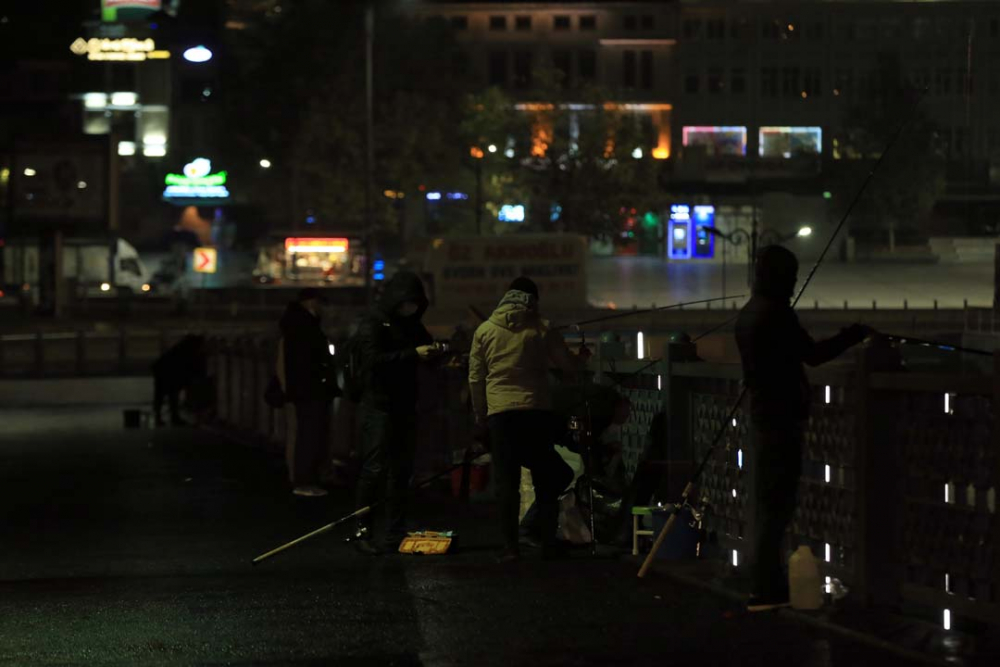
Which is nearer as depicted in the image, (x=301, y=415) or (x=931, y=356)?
(x=301, y=415)

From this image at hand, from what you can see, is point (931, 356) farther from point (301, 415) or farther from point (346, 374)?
point (346, 374)

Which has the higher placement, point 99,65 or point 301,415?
point 99,65

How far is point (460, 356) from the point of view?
1065cm

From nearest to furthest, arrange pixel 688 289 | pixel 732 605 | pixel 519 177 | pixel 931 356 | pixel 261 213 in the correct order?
pixel 732 605 → pixel 931 356 → pixel 688 289 → pixel 519 177 → pixel 261 213

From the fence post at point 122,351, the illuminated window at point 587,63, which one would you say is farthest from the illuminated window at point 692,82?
the fence post at point 122,351

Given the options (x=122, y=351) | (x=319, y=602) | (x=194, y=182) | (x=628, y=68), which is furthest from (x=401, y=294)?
(x=628, y=68)

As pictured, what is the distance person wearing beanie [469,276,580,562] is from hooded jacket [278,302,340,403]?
12.9 feet

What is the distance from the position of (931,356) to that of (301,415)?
19149mm

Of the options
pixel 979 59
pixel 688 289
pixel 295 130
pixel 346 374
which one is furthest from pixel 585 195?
pixel 346 374

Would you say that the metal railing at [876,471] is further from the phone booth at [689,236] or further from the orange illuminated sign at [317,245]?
the phone booth at [689,236]

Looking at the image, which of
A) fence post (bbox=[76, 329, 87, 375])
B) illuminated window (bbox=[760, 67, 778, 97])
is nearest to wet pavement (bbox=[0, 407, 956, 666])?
fence post (bbox=[76, 329, 87, 375])

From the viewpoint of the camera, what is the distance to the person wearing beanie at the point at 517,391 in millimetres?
8891

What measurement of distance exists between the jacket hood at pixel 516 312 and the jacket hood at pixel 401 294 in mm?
772

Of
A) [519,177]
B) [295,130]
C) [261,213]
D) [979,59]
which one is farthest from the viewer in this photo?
[261,213]
